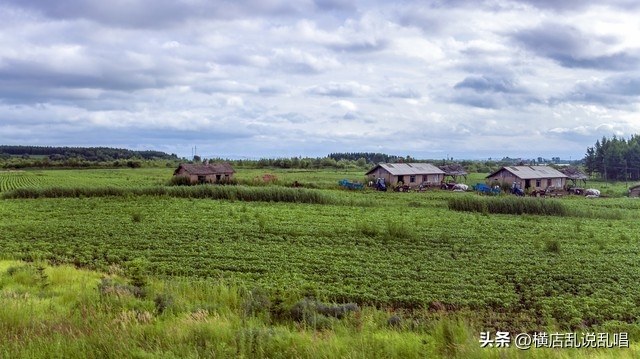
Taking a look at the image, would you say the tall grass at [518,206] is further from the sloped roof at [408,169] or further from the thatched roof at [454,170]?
the thatched roof at [454,170]

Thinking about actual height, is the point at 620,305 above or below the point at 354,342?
below

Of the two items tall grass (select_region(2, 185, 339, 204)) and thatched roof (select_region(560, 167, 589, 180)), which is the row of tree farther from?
tall grass (select_region(2, 185, 339, 204))

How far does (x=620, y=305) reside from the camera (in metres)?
12.1

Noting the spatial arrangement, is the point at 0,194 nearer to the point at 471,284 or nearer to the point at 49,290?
the point at 49,290

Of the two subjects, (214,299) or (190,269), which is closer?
(214,299)

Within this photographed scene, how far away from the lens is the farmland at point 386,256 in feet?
39.2

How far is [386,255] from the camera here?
17.3m

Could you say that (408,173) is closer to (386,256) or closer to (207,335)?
(386,256)

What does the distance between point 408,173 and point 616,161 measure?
48.2m

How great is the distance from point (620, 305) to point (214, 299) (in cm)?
997

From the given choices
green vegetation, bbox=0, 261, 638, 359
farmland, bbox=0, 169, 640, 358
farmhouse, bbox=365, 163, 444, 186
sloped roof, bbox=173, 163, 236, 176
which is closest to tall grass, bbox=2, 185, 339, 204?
farmland, bbox=0, 169, 640, 358

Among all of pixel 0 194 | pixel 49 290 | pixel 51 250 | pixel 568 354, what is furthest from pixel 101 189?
pixel 568 354

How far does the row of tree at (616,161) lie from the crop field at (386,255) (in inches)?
2590

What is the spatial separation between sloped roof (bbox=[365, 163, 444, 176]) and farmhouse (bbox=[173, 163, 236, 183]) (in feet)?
66.0
